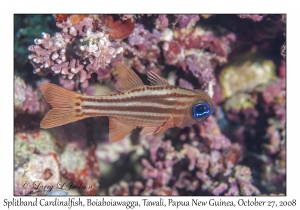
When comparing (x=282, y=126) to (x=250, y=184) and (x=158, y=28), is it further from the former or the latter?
(x=158, y=28)

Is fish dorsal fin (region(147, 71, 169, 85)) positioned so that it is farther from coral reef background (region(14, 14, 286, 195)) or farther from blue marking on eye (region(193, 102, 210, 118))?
coral reef background (region(14, 14, 286, 195))

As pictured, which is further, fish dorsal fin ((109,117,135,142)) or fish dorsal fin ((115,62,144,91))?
fish dorsal fin ((109,117,135,142))

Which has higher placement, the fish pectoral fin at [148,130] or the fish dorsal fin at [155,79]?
the fish dorsal fin at [155,79]

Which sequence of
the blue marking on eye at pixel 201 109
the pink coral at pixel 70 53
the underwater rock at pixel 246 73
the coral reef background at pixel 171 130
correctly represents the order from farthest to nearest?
the underwater rock at pixel 246 73, the coral reef background at pixel 171 130, the pink coral at pixel 70 53, the blue marking on eye at pixel 201 109

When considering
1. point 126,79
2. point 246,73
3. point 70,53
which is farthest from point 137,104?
point 246,73

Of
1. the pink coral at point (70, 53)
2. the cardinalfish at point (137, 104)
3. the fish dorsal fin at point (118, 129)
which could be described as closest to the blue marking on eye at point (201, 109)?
the cardinalfish at point (137, 104)

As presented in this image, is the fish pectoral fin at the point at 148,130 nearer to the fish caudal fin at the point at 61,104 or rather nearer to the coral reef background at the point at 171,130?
the fish caudal fin at the point at 61,104

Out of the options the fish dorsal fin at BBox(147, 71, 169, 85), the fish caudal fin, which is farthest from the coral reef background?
the fish dorsal fin at BBox(147, 71, 169, 85)

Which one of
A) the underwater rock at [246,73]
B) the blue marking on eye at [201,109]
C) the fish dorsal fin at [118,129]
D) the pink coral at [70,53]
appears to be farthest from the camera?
the underwater rock at [246,73]
